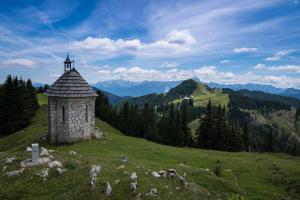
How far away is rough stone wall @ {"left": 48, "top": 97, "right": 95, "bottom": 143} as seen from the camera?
40156 mm

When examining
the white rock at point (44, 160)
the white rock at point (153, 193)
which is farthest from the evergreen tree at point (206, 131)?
the white rock at point (153, 193)

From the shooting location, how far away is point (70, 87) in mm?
40719

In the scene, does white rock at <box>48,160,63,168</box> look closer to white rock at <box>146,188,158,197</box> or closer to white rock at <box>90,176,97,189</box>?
white rock at <box>90,176,97,189</box>

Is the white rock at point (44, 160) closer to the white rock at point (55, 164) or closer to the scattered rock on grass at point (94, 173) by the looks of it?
the white rock at point (55, 164)

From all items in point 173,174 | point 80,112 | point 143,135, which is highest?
point 80,112

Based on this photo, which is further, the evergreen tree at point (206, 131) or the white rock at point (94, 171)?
the evergreen tree at point (206, 131)

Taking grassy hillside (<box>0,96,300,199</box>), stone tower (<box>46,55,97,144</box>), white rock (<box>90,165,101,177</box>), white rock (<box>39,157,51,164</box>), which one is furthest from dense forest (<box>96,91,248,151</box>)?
white rock (<box>39,157,51,164</box>)

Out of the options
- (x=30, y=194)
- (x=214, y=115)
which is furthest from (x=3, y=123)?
(x=30, y=194)

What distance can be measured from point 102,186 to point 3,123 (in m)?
58.3

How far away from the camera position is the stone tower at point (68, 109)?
4012 cm

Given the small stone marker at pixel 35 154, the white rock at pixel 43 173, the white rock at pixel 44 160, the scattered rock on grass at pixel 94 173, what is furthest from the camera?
the white rock at pixel 44 160

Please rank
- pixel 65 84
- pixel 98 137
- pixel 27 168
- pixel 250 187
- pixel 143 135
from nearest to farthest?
pixel 27 168
pixel 250 187
pixel 65 84
pixel 98 137
pixel 143 135

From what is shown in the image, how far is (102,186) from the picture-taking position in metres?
17.1

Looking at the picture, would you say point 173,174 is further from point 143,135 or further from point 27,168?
point 143,135
